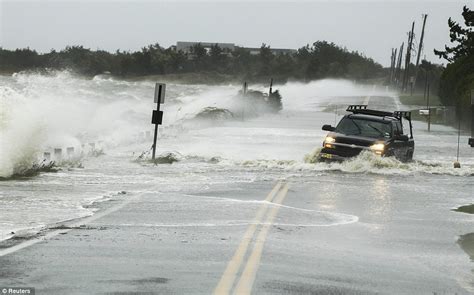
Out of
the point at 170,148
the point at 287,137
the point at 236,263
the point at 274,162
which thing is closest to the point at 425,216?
the point at 236,263

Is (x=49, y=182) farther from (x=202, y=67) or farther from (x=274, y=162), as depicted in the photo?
(x=202, y=67)

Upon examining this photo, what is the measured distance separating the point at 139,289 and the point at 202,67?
190m

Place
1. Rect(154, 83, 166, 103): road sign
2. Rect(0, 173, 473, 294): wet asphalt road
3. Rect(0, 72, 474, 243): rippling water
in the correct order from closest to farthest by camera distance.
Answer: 1. Rect(0, 173, 473, 294): wet asphalt road
2. Rect(0, 72, 474, 243): rippling water
3. Rect(154, 83, 166, 103): road sign

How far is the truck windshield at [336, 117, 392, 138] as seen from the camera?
24531mm

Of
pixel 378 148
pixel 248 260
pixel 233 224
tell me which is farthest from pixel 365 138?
pixel 248 260

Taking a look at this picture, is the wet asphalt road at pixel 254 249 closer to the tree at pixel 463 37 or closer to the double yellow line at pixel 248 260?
the double yellow line at pixel 248 260

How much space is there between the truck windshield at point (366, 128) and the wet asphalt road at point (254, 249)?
23.3 ft

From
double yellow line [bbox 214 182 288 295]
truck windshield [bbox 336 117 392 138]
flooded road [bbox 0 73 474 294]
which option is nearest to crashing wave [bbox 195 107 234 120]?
flooded road [bbox 0 73 474 294]

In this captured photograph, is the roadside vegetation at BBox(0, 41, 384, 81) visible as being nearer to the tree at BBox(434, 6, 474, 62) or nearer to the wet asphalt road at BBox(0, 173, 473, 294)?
the tree at BBox(434, 6, 474, 62)

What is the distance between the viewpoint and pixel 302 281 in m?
8.56

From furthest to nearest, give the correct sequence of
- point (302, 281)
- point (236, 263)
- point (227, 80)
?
1. point (227, 80)
2. point (236, 263)
3. point (302, 281)

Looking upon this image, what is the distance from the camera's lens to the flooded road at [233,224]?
8.63m

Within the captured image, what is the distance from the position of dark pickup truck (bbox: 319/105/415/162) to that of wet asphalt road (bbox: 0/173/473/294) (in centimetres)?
635

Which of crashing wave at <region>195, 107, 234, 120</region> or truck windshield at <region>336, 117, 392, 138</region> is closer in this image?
truck windshield at <region>336, 117, 392, 138</region>
